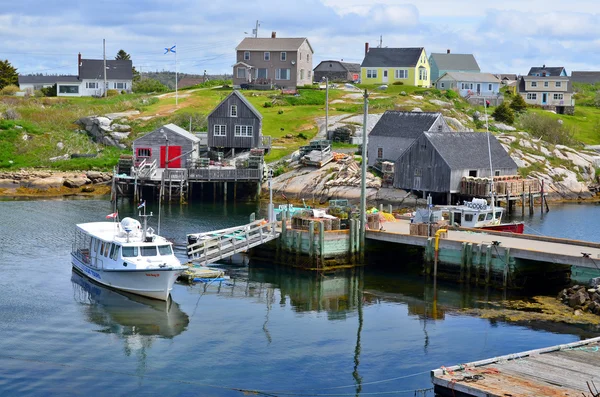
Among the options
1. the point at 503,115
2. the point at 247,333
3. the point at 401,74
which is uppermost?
the point at 401,74

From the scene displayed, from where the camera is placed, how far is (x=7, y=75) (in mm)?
135875

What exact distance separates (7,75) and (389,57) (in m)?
57.7

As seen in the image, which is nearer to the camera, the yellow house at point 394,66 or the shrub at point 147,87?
the yellow house at point 394,66

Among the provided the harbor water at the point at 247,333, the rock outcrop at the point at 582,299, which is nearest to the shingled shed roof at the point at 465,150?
the harbor water at the point at 247,333

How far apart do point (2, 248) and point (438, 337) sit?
29.6 metres

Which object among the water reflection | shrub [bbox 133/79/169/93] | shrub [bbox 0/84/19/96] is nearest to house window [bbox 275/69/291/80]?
shrub [bbox 133/79/169/93]

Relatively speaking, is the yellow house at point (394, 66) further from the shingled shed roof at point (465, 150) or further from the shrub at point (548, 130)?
the shingled shed roof at point (465, 150)

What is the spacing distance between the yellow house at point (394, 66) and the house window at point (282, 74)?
13384 mm

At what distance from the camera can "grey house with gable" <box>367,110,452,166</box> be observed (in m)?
80.1

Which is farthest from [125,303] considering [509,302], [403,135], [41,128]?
[41,128]

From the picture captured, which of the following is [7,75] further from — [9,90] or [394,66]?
[394,66]

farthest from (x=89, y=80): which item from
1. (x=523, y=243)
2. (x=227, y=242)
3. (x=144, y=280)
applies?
(x=523, y=243)

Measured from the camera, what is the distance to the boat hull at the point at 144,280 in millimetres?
41375

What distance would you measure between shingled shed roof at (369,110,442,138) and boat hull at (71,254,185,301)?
42234 millimetres
